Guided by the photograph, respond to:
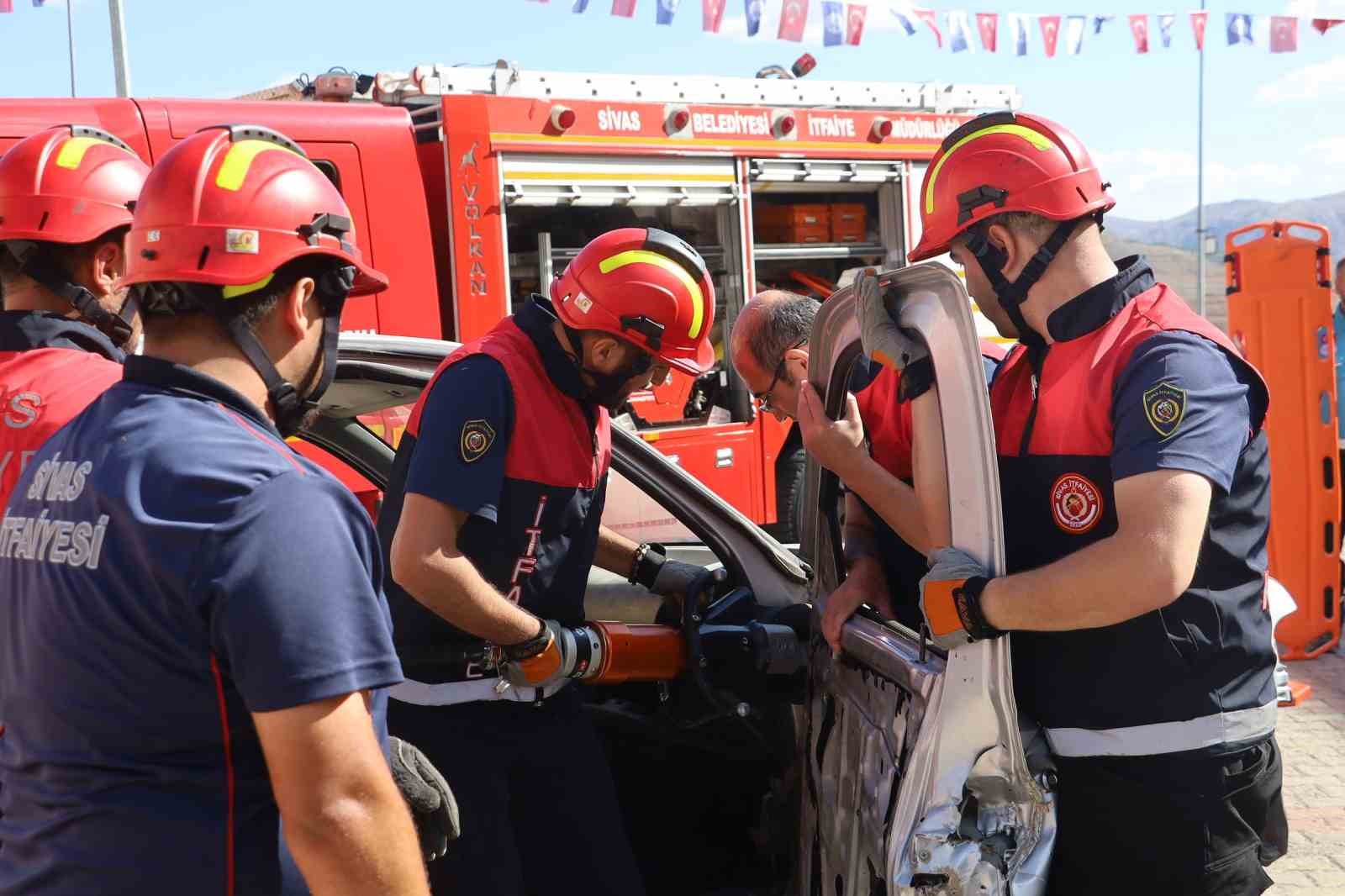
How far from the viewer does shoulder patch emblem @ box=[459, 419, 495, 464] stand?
2.39 m

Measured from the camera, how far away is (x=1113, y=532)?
2010mm

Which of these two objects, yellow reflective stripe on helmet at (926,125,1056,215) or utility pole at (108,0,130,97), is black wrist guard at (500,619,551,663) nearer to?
yellow reflective stripe on helmet at (926,125,1056,215)

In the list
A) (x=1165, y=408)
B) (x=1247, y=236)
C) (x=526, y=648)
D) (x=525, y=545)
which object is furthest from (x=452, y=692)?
(x=1247, y=236)

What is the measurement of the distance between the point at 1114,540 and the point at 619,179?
18.9 feet

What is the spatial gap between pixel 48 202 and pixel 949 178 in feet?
5.86

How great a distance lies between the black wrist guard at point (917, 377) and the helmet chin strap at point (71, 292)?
5.21ft

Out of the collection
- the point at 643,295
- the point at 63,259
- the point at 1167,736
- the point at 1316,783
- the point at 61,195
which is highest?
the point at 61,195

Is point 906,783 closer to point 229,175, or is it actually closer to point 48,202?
point 229,175

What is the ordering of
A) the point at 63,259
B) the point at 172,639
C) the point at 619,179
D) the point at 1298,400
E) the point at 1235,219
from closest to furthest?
the point at 172,639, the point at 63,259, the point at 1298,400, the point at 619,179, the point at 1235,219

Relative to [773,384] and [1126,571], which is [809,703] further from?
[1126,571]

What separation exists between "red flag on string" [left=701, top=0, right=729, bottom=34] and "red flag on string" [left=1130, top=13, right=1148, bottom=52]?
12.7ft

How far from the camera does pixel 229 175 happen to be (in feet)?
5.25

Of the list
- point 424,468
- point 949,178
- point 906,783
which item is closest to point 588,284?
point 424,468

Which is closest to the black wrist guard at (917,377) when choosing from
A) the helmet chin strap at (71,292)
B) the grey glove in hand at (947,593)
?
the grey glove in hand at (947,593)
